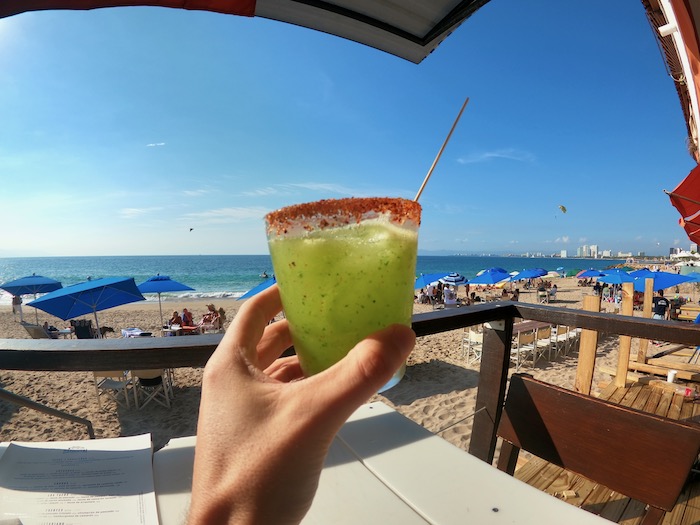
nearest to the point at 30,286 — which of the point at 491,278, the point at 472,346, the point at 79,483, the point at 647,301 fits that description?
the point at 472,346

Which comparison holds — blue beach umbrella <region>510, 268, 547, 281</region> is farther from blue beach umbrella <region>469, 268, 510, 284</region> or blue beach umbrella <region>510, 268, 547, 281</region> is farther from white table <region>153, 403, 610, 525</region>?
white table <region>153, 403, 610, 525</region>

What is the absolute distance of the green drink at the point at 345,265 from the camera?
0.61 meters

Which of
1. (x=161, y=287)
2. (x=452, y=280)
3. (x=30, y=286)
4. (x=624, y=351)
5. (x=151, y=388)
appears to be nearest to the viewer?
(x=624, y=351)

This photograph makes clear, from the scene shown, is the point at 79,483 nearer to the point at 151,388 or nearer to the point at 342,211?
the point at 342,211

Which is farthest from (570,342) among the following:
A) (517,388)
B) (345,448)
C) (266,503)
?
(266,503)

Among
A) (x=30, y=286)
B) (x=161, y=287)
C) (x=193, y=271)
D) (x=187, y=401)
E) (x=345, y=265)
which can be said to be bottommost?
(x=193, y=271)

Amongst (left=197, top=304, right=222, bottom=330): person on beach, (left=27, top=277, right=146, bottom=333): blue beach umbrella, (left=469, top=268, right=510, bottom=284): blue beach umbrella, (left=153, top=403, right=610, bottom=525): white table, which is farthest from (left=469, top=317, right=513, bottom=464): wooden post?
(left=469, top=268, right=510, bottom=284): blue beach umbrella

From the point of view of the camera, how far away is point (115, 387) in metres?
6.30

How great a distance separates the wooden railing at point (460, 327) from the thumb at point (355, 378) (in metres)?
0.83

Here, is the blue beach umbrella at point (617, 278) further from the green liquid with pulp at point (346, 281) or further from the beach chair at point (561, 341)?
the green liquid with pulp at point (346, 281)

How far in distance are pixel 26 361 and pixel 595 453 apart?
6.65 feet

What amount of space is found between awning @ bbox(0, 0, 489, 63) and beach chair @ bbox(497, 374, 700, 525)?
6.59ft

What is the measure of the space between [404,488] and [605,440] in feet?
2.96

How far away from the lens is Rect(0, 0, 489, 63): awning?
196 cm
